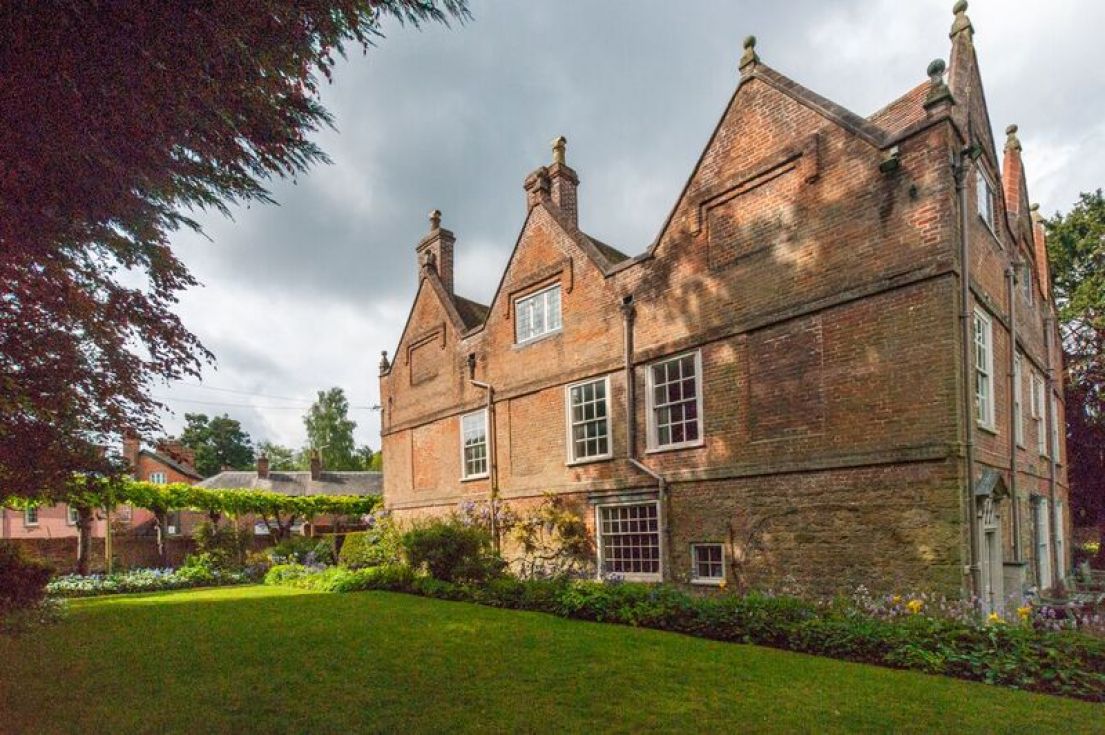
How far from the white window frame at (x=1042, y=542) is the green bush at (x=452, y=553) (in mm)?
11925

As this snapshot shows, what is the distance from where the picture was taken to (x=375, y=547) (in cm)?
1969

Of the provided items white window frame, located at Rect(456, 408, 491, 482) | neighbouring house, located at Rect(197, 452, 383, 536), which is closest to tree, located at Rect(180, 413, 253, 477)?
neighbouring house, located at Rect(197, 452, 383, 536)

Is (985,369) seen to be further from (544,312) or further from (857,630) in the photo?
(544,312)

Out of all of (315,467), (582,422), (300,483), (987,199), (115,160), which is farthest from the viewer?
(300,483)

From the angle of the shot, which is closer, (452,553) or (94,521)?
(452,553)

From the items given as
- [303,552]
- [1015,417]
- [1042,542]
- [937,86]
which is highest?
[937,86]

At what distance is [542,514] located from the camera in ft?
53.1

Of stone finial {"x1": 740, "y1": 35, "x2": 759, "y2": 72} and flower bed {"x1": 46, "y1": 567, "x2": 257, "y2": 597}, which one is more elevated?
stone finial {"x1": 740, "y1": 35, "x2": 759, "y2": 72}

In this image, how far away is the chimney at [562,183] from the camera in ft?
60.1

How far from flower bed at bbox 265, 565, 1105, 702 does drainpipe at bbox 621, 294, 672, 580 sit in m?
1.85

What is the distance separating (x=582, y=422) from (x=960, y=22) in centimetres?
1144

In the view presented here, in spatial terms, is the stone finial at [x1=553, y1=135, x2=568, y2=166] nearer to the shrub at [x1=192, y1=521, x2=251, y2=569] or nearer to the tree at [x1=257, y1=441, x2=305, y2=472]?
the shrub at [x1=192, y1=521, x2=251, y2=569]

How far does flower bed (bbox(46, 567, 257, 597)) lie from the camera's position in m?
20.0

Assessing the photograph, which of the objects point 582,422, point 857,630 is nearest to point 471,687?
point 857,630
